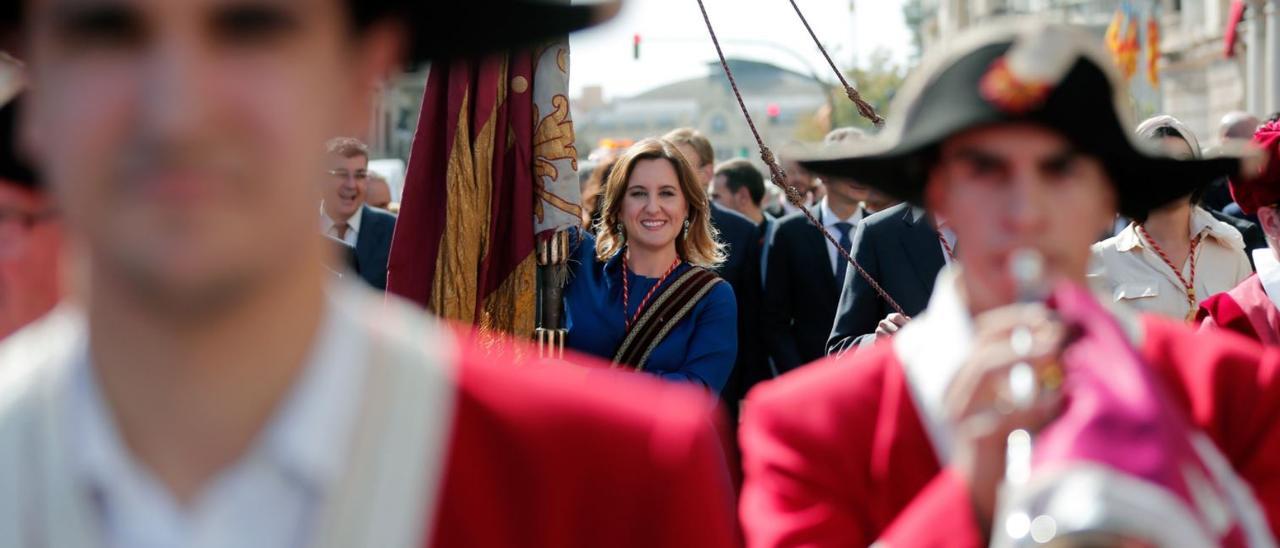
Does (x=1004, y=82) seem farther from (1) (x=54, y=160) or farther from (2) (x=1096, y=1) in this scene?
(2) (x=1096, y=1)

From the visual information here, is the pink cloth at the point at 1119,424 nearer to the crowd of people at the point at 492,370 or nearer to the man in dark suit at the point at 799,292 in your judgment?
the crowd of people at the point at 492,370

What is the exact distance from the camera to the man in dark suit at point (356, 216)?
27.6ft

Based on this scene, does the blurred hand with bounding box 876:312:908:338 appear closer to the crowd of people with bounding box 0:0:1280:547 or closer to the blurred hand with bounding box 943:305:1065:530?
the crowd of people with bounding box 0:0:1280:547

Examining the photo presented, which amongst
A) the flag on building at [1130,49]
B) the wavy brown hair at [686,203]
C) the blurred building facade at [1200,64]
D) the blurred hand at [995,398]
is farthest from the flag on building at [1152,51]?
the blurred hand at [995,398]

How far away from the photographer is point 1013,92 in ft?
9.07

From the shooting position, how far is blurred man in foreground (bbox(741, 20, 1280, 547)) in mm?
2117

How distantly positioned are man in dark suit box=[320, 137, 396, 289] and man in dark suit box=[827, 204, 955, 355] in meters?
2.54

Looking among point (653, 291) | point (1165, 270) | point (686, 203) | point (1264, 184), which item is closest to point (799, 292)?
point (686, 203)

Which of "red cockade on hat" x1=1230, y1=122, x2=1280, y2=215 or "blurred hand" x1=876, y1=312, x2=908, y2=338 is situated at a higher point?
"red cockade on hat" x1=1230, y1=122, x2=1280, y2=215

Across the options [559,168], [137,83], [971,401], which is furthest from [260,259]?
[559,168]

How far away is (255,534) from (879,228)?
4.98m

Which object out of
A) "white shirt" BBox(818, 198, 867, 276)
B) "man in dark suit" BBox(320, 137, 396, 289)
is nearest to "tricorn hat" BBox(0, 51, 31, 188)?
"man in dark suit" BBox(320, 137, 396, 289)

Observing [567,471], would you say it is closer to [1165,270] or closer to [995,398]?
[995,398]

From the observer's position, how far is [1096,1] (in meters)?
57.3
